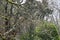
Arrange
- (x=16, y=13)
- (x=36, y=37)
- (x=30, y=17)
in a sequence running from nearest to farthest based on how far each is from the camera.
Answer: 1. (x=30, y=17)
2. (x=16, y=13)
3. (x=36, y=37)

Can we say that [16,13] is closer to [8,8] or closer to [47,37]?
[8,8]

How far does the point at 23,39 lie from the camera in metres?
6.51

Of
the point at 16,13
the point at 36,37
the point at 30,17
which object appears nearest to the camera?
the point at 30,17

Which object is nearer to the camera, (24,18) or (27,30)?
(24,18)

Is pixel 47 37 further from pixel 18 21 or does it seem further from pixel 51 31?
pixel 18 21

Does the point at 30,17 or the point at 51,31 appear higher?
the point at 30,17

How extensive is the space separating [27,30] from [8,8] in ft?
3.92

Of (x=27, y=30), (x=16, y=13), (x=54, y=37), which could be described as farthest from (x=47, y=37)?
(x=16, y=13)

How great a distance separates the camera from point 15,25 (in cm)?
529

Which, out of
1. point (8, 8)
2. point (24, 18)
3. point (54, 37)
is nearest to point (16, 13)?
point (8, 8)

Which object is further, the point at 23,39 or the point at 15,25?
the point at 23,39

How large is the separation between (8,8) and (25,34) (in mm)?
1103

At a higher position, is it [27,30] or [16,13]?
[16,13]

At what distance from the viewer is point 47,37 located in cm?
652
